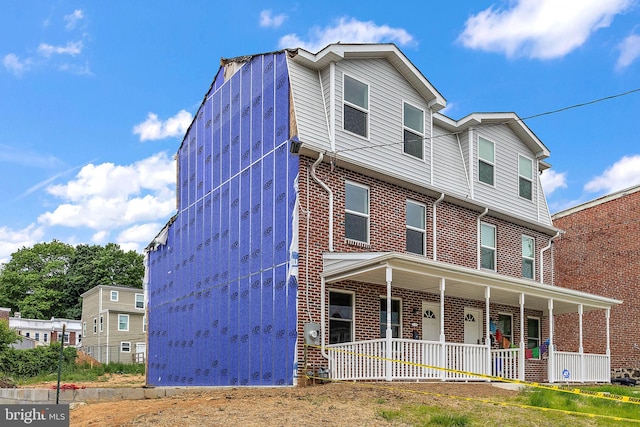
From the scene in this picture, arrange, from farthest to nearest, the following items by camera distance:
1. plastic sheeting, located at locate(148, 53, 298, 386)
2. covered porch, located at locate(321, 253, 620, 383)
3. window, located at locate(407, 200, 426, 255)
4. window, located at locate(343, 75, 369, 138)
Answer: window, located at locate(407, 200, 426, 255)
window, located at locate(343, 75, 369, 138)
plastic sheeting, located at locate(148, 53, 298, 386)
covered porch, located at locate(321, 253, 620, 383)

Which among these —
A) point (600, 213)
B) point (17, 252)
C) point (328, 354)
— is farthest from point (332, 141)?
point (17, 252)

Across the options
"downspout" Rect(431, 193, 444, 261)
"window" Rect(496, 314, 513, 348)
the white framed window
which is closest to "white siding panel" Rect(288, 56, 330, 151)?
"downspout" Rect(431, 193, 444, 261)

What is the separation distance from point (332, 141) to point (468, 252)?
648 centimetres

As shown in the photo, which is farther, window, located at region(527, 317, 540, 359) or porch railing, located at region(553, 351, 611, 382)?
window, located at region(527, 317, 540, 359)

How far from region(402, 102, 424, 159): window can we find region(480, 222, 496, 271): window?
391cm

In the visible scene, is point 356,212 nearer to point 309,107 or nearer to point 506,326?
point 309,107

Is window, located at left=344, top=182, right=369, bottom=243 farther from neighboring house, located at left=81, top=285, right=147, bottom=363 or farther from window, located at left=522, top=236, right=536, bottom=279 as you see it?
neighboring house, located at left=81, top=285, right=147, bottom=363

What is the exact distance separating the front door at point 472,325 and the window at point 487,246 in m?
1.70

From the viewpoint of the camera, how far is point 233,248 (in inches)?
791

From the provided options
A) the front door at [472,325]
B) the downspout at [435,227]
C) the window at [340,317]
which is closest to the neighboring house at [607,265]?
the front door at [472,325]

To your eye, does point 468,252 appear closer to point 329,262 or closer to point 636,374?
point 329,262

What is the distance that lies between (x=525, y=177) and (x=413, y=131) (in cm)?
625

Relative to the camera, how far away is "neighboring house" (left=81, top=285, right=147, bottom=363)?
52.3 m

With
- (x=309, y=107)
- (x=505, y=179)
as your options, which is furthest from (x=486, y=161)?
(x=309, y=107)
